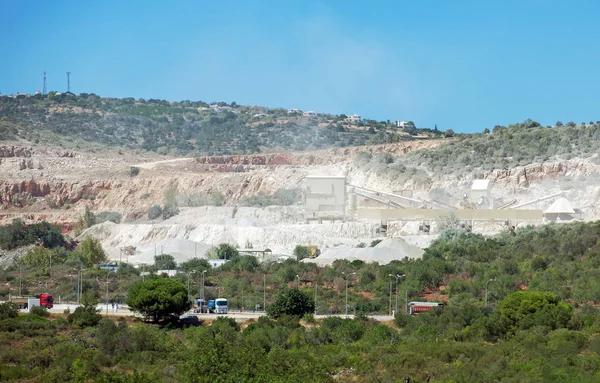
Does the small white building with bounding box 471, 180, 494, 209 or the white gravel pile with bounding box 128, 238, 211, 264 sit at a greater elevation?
the small white building with bounding box 471, 180, 494, 209

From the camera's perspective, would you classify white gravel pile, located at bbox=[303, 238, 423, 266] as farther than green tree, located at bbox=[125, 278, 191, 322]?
Yes

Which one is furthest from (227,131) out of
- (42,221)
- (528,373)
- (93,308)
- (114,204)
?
(528,373)

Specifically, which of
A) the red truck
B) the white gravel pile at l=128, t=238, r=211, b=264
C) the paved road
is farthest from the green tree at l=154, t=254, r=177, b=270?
the red truck

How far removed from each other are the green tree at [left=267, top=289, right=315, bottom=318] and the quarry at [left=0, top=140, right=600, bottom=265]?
18001mm

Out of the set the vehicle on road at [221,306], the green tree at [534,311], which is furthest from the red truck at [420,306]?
the vehicle on road at [221,306]

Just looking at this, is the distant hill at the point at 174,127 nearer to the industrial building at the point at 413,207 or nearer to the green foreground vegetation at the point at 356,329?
the industrial building at the point at 413,207

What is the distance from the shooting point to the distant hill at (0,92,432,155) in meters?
138

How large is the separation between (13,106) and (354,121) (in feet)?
143

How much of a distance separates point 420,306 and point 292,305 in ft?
18.2

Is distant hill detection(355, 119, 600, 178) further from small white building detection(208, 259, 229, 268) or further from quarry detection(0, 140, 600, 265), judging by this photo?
small white building detection(208, 259, 229, 268)

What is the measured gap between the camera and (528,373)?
37.9 m

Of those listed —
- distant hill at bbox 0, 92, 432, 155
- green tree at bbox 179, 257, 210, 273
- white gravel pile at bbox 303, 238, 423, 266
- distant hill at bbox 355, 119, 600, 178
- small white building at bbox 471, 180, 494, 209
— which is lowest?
green tree at bbox 179, 257, 210, 273

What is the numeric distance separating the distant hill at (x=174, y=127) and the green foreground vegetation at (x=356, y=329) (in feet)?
206

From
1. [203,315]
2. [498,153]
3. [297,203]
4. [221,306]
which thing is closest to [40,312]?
[203,315]
